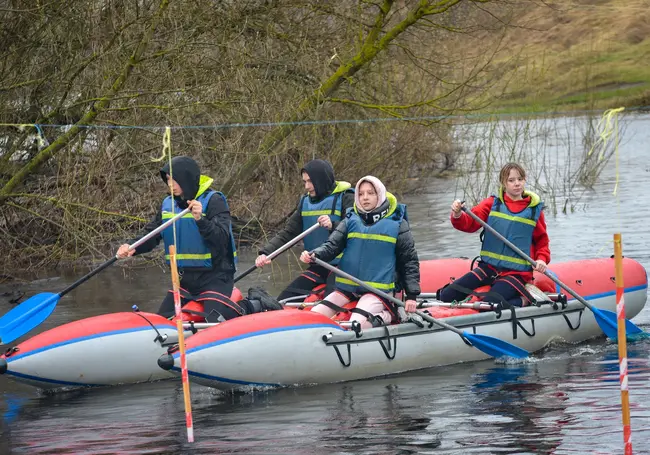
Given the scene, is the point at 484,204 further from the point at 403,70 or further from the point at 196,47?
the point at 403,70

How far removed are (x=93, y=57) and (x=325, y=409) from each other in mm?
4493

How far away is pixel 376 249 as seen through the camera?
755 centimetres

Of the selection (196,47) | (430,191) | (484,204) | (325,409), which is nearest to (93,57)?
(196,47)

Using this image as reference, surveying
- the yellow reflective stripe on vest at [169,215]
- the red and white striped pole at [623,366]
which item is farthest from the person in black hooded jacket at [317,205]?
the red and white striped pole at [623,366]

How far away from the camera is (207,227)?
23.8 feet

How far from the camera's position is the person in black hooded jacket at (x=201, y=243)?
7.38 metres

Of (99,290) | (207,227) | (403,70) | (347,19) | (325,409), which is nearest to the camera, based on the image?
(325,409)

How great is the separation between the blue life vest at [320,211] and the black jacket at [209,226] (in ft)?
3.65

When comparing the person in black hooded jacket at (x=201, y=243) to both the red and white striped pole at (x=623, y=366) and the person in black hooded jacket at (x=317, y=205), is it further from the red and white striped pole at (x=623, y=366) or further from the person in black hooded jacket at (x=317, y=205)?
the red and white striped pole at (x=623, y=366)

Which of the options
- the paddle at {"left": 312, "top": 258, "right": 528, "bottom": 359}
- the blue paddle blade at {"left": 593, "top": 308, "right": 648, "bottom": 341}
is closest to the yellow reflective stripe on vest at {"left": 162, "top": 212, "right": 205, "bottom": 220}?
the paddle at {"left": 312, "top": 258, "right": 528, "bottom": 359}

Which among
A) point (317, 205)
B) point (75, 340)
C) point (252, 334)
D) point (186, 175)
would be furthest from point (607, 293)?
point (75, 340)

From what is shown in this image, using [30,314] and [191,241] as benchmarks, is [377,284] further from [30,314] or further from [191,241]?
[30,314]

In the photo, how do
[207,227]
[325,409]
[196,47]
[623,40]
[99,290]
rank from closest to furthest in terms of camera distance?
1. [325,409]
2. [207,227]
3. [196,47]
4. [99,290]
5. [623,40]

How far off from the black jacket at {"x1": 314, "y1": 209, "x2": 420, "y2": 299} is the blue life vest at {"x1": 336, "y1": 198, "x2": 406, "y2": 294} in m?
0.04
